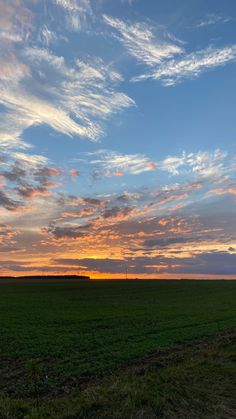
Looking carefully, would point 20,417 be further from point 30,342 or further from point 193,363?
point 30,342

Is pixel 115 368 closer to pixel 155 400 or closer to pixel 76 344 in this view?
pixel 76 344

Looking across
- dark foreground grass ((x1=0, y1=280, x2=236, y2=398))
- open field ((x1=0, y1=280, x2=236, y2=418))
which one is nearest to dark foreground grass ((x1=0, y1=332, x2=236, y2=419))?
open field ((x1=0, y1=280, x2=236, y2=418))

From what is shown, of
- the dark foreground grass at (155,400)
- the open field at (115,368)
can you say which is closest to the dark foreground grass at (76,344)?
the open field at (115,368)

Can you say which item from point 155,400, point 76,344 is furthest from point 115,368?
point 155,400

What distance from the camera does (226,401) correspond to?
1067 centimetres

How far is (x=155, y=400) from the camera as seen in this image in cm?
1051

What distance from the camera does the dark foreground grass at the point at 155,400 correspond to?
982cm

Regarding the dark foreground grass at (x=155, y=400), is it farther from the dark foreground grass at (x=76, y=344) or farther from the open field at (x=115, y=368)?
the dark foreground grass at (x=76, y=344)

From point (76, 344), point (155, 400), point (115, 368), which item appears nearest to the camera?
point (155, 400)

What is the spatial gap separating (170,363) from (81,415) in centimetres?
817

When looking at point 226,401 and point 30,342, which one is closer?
point 226,401

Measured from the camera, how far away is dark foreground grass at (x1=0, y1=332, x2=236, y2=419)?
982 cm

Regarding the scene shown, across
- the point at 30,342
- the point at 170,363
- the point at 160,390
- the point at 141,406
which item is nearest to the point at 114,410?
the point at 141,406

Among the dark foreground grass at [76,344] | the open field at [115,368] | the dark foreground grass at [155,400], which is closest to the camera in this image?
the dark foreground grass at [155,400]
